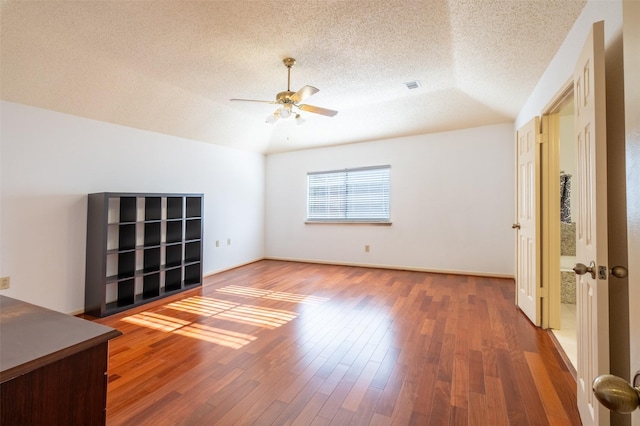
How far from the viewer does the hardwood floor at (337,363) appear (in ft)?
5.31

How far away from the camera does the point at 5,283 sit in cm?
272

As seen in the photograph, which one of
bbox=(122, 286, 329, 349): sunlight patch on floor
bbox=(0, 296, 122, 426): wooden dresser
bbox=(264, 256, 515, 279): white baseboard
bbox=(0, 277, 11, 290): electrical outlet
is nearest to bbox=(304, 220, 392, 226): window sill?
bbox=(264, 256, 515, 279): white baseboard

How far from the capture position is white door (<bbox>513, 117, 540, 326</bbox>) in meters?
2.72

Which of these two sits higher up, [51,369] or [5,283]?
[51,369]

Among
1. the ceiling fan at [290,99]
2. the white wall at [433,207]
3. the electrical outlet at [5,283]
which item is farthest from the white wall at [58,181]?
the white wall at [433,207]

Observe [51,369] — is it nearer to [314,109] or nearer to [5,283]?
[314,109]

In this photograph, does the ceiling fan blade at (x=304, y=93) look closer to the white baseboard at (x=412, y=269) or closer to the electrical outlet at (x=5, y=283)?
the electrical outlet at (x=5, y=283)

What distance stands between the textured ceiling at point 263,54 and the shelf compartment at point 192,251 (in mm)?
1671

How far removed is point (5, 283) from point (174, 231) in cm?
166

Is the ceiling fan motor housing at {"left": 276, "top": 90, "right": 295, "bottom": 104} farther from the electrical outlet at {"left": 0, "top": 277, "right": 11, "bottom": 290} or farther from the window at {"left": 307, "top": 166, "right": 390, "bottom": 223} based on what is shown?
the electrical outlet at {"left": 0, "top": 277, "right": 11, "bottom": 290}

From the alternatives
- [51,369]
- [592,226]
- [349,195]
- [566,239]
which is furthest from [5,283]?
[566,239]

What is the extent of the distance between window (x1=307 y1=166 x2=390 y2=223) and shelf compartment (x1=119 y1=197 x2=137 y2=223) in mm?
3238

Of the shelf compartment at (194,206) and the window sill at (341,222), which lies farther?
the window sill at (341,222)

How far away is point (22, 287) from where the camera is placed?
2.83 m
